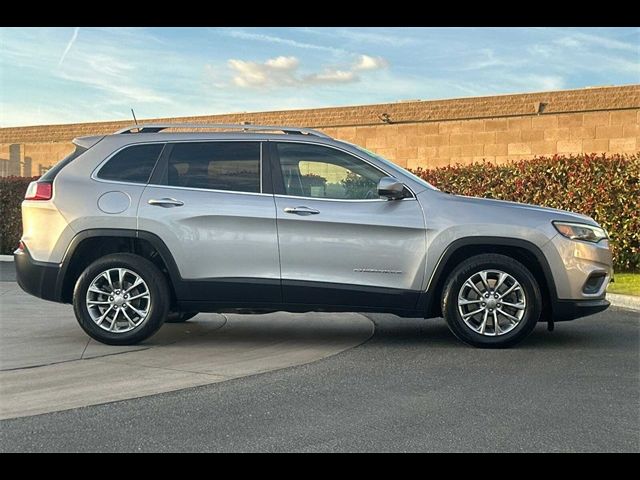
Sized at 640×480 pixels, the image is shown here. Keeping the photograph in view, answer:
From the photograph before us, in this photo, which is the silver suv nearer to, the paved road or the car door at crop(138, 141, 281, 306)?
the car door at crop(138, 141, 281, 306)

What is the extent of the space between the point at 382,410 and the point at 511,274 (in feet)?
8.39

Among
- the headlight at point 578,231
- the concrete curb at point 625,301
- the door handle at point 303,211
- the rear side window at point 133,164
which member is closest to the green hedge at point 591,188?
the concrete curb at point 625,301

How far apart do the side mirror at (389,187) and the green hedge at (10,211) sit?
1479 cm

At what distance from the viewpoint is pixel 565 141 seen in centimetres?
1767

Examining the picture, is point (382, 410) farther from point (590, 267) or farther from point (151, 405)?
point (590, 267)

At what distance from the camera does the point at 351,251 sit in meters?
7.31

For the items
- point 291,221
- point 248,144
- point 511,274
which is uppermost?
point 248,144

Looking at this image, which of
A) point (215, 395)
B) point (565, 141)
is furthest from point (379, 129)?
point (215, 395)

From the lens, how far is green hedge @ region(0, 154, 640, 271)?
13.9 metres

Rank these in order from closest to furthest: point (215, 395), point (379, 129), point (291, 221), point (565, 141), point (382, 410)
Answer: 1. point (382, 410)
2. point (215, 395)
3. point (291, 221)
4. point (565, 141)
5. point (379, 129)

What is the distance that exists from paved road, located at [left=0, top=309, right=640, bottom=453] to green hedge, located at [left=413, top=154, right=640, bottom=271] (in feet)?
23.4

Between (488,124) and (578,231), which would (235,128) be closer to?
(578,231)

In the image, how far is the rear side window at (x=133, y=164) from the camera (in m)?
7.67

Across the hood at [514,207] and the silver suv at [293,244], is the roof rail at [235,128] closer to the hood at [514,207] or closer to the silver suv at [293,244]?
the silver suv at [293,244]
